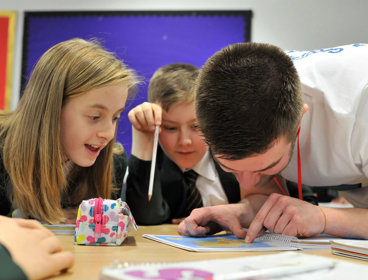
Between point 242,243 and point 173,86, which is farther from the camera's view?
point 173,86

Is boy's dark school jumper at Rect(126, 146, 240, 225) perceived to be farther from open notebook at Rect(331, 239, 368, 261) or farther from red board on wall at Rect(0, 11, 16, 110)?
red board on wall at Rect(0, 11, 16, 110)

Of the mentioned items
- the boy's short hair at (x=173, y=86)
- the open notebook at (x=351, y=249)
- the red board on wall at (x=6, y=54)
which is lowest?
the open notebook at (x=351, y=249)

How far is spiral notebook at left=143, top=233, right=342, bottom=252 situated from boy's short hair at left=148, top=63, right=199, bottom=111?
2.15 ft

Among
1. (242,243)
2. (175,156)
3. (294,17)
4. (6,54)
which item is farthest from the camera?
(6,54)

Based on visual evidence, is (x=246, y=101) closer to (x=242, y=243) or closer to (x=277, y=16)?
(x=242, y=243)

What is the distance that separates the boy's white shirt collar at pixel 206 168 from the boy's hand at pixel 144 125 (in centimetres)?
21

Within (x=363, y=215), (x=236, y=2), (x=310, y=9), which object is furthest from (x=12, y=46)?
(x=363, y=215)

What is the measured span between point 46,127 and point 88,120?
12 centimetres

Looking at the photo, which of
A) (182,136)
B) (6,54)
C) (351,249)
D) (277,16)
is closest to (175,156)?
(182,136)

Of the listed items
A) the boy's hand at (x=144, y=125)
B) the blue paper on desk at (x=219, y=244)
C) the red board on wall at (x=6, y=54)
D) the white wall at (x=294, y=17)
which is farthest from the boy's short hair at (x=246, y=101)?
the red board on wall at (x=6, y=54)

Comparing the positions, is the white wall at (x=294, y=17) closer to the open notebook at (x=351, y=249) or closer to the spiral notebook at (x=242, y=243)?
the spiral notebook at (x=242, y=243)

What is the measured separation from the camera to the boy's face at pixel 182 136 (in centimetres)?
150

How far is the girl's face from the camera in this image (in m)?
1.21

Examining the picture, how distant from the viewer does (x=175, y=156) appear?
155cm
